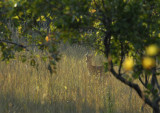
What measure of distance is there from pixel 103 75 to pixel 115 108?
1.30 meters

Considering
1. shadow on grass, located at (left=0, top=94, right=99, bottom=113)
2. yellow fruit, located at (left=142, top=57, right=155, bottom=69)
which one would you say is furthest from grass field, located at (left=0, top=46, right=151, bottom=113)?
yellow fruit, located at (left=142, top=57, right=155, bottom=69)

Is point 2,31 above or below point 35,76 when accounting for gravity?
above

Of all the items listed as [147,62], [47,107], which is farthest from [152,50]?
[47,107]

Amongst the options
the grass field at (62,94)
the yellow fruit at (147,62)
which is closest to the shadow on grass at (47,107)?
the grass field at (62,94)

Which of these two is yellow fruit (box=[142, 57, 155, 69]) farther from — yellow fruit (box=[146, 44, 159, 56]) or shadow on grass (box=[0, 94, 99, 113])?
shadow on grass (box=[0, 94, 99, 113])

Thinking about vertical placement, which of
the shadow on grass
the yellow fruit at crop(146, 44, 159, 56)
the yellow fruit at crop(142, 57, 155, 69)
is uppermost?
the yellow fruit at crop(146, 44, 159, 56)

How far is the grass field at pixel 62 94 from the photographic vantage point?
446 cm

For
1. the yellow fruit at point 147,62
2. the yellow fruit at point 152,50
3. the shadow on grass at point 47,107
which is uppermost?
the yellow fruit at point 152,50

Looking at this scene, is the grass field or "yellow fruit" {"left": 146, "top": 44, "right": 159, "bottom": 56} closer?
"yellow fruit" {"left": 146, "top": 44, "right": 159, "bottom": 56}

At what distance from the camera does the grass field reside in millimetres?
4457

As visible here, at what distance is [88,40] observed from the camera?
3.39 metres

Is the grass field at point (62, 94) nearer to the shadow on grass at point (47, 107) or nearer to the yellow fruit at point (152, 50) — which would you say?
the shadow on grass at point (47, 107)

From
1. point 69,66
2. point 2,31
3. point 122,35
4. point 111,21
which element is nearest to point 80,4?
point 111,21

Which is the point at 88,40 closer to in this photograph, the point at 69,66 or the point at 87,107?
the point at 87,107
